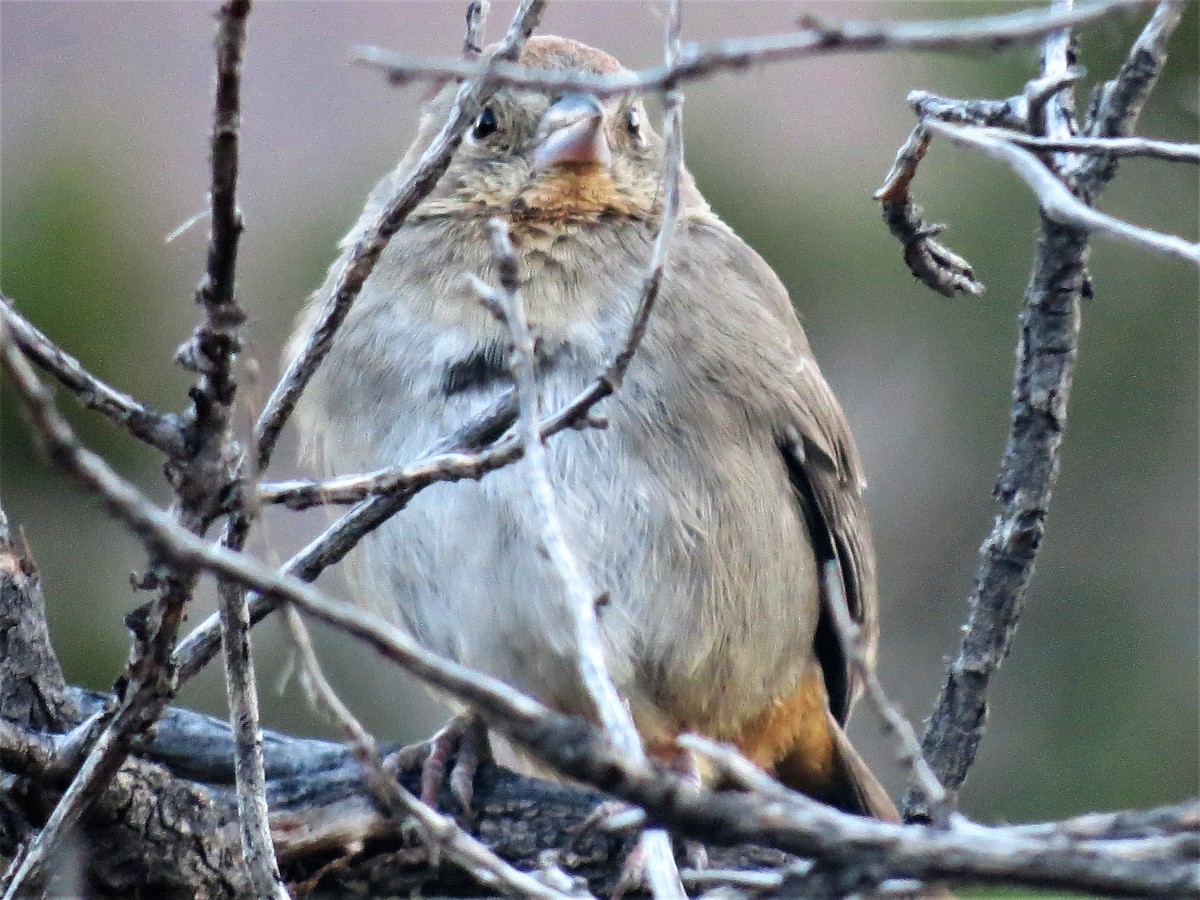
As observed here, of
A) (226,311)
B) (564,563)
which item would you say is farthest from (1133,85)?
(226,311)

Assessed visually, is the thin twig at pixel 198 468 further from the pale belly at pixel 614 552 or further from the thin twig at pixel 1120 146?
the pale belly at pixel 614 552

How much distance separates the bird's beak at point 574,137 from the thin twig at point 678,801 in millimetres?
2335

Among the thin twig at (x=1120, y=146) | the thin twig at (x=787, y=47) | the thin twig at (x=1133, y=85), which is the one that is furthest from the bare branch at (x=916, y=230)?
the thin twig at (x=787, y=47)

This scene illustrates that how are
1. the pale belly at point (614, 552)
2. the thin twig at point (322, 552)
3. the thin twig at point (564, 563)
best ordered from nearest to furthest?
the thin twig at point (564, 563)
the thin twig at point (322, 552)
the pale belly at point (614, 552)

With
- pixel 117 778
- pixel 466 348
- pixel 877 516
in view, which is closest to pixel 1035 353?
pixel 466 348

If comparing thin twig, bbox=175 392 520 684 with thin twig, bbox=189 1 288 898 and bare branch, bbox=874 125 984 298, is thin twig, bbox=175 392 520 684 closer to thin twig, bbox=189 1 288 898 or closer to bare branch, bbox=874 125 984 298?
thin twig, bbox=189 1 288 898

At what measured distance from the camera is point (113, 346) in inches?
216

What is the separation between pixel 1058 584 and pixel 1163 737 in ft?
2.42

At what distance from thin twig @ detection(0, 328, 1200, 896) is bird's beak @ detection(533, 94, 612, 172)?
7.66 feet

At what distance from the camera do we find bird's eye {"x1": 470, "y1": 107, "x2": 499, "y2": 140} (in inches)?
167

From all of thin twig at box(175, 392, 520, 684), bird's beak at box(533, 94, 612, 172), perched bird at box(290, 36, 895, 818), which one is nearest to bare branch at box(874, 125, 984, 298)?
perched bird at box(290, 36, 895, 818)

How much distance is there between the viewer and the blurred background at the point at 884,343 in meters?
5.53

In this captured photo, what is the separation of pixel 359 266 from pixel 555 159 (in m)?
1.66

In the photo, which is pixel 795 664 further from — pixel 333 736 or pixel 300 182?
pixel 300 182
